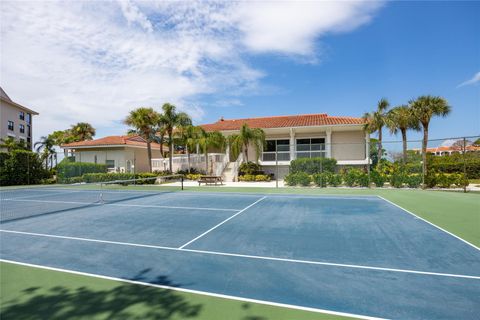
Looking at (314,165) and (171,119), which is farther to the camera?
(171,119)

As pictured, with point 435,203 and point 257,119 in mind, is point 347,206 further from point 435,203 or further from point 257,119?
point 257,119

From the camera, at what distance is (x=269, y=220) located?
27.4 ft

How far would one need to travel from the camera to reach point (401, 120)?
24750 mm

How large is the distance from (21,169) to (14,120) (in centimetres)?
2663

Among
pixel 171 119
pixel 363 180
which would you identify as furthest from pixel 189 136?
pixel 363 180

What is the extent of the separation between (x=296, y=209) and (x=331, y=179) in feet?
31.6

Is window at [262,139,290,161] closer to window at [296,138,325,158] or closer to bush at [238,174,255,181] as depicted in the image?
window at [296,138,325,158]

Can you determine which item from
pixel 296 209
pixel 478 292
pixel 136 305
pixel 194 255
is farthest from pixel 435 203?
pixel 136 305

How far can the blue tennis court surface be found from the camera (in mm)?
3605

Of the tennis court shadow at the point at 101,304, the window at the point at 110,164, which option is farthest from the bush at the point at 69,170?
the tennis court shadow at the point at 101,304

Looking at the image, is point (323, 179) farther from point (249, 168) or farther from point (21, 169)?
point (21, 169)

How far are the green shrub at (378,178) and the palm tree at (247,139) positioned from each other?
9.92 m

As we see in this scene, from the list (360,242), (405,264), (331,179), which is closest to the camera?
(405,264)

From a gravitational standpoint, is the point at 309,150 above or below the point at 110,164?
above
